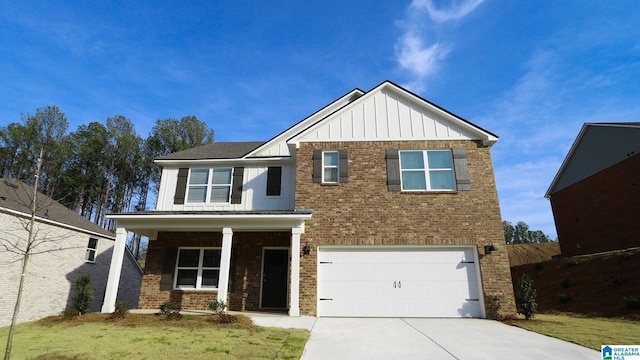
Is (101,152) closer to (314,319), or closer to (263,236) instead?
(263,236)

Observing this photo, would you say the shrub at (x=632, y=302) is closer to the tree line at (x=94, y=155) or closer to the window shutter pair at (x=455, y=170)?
the window shutter pair at (x=455, y=170)

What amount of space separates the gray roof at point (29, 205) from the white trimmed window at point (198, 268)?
5.12 m

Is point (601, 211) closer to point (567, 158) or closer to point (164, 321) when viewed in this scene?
point (567, 158)

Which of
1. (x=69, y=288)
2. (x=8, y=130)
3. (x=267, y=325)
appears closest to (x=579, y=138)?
(x=267, y=325)

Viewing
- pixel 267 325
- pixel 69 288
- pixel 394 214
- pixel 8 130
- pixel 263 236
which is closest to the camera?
pixel 267 325

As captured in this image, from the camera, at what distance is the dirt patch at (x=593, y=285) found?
10742 mm

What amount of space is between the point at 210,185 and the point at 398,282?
323 inches

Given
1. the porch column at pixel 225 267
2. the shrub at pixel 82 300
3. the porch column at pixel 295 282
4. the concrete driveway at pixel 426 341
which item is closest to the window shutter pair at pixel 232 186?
the porch column at pixel 225 267

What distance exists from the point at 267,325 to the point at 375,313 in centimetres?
357

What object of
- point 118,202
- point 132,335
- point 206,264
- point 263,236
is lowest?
point 132,335

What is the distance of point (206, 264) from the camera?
11.8m

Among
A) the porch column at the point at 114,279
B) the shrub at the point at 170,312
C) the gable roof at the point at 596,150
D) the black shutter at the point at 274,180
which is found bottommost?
the shrub at the point at 170,312

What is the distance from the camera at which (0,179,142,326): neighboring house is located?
11.5 metres

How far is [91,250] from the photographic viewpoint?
1563 centimetres
